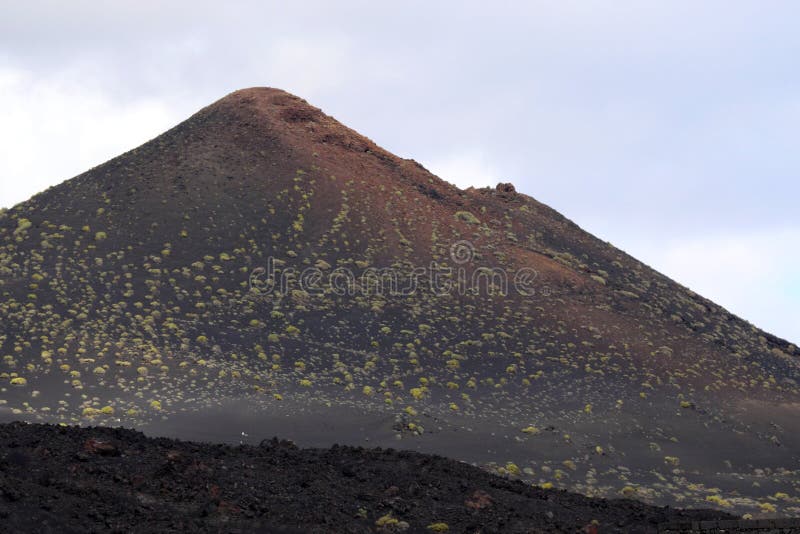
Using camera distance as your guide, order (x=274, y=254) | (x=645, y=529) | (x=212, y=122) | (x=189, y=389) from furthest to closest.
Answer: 1. (x=212, y=122)
2. (x=274, y=254)
3. (x=189, y=389)
4. (x=645, y=529)

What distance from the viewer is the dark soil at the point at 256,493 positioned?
16.6 meters

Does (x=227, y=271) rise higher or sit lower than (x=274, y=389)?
higher

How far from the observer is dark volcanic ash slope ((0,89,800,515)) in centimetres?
3300

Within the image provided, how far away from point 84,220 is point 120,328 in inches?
391

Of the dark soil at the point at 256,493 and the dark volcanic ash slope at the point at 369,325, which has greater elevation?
the dark volcanic ash slope at the point at 369,325

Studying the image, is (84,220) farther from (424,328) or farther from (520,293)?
(520,293)

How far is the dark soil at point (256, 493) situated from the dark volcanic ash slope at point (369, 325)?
21.3 ft

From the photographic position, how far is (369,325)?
40.5 meters

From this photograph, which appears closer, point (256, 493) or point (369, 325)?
point (256, 493)

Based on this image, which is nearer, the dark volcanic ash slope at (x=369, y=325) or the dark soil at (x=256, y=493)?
the dark soil at (x=256, y=493)

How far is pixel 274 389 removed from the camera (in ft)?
113

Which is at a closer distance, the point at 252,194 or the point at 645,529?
the point at 645,529

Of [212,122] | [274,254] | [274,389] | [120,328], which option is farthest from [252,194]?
[274,389]

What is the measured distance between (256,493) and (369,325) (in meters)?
21.0
